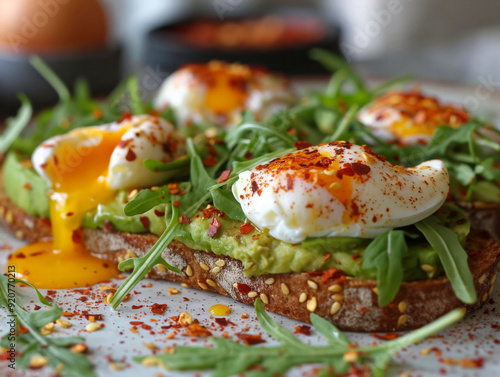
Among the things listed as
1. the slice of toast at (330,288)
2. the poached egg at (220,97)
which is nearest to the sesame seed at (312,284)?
the slice of toast at (330,288)

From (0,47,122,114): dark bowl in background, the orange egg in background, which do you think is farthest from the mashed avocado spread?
the orange egg in background

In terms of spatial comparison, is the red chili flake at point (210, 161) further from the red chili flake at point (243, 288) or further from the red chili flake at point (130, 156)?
the red chili flake at point (243, 288)

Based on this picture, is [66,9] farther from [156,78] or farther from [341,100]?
[341,100]

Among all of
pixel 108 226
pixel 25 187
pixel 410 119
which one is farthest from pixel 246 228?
pixel 410 119

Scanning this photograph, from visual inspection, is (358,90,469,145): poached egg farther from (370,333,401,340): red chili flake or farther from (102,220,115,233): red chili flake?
(102,220,115,233): red chili flake

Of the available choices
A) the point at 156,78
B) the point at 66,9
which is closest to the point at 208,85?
the point at 156,78
